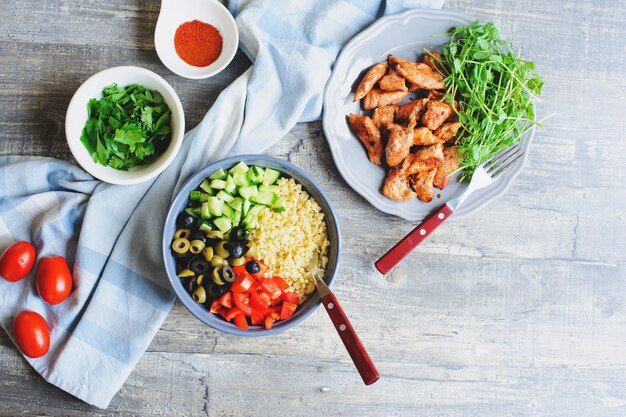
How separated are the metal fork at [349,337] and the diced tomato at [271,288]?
0.16 m

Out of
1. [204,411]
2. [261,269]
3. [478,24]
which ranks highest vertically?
[478,24]

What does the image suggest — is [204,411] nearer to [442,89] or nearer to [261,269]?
[261,269]

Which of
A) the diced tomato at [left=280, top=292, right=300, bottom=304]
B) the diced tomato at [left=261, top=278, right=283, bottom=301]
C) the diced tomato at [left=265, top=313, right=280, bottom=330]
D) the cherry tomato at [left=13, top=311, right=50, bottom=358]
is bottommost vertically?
the cherry tomato at [left=13, top=311, right=50, bottom=358]

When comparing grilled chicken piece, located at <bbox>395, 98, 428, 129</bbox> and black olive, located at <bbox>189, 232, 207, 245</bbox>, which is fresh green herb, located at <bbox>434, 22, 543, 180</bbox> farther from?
black olive, located at <bbox>189, 232, 207, 245</bbox>

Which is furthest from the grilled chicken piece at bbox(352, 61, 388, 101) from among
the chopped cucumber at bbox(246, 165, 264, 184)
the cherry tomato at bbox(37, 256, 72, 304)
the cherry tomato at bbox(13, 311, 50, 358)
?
the cherry tomato at bbox(13, 311, 50, 358)

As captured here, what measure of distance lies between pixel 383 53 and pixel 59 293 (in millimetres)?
1653

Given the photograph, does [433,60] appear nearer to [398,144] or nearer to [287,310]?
[398,144]

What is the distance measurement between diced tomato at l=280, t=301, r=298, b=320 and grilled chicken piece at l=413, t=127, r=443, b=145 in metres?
0.84

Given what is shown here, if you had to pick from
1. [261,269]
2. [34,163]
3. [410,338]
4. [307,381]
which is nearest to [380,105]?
[261,269]

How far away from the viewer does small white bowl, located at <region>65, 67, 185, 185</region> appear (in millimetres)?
2258

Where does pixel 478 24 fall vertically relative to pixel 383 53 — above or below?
above

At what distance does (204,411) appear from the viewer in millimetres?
2520

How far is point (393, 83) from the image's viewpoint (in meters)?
2.42

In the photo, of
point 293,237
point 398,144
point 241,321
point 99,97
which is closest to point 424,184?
point 398,144
